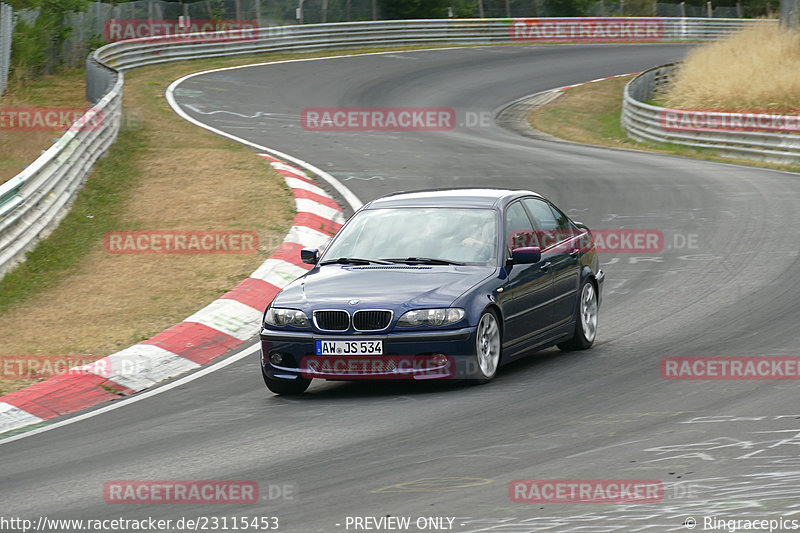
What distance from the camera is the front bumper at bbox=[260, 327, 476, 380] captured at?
8.59 m

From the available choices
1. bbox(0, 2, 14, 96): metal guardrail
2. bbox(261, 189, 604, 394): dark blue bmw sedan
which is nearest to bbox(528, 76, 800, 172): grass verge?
bbox(0, 2, 14, 96): metal guardrail

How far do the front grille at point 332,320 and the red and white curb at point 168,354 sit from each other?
1959mm

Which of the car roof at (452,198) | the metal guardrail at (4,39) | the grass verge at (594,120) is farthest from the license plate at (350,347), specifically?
A: the metal guardrail at (4,39)

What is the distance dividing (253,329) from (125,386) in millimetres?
2034

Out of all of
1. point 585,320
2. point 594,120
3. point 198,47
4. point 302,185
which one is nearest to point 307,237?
point 302,185

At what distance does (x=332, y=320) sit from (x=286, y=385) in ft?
2.25

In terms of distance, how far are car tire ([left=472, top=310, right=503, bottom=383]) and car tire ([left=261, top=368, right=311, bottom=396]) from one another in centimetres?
129

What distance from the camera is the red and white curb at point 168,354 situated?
9.30 meters

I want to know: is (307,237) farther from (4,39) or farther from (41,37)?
(41,37)

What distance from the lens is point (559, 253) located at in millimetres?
10367

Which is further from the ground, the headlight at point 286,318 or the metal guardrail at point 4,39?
the metal guardrail at point 4,39

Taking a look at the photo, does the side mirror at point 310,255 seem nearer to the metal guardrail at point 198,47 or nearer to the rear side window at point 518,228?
the rear side window at point 518,228

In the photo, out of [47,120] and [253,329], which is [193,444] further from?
[47,120]

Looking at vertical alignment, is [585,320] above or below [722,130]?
above
